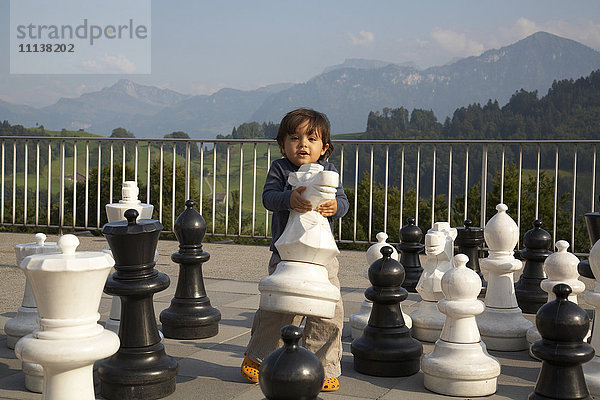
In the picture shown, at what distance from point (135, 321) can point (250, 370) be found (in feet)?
1.79

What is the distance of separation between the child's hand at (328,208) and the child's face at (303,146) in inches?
14.4

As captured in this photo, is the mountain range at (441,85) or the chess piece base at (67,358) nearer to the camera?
the chess piece base at (67,358)

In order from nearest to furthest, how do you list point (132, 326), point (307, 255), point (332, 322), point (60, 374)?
point (60, 374)
point (307, 255)
point (132, 326)
point (332, 322)

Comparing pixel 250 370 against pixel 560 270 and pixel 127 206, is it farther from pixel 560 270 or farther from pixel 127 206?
pixel 560 270

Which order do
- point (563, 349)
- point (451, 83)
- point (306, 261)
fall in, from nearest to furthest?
point (563, 349), point (306, 261), point (451, 83)

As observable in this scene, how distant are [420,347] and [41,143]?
7.84 metres

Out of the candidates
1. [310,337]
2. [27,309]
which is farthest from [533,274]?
[27,309]

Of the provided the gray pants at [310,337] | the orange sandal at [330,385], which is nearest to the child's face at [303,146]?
the gray pants at [310,337]

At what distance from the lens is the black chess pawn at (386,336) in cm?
297

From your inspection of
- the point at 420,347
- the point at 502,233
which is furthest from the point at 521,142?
the point at 420,347

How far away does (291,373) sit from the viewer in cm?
155

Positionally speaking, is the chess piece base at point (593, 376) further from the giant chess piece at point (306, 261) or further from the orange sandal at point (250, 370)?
the orange sandal at point (250, 370)

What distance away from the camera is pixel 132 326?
2.67 m

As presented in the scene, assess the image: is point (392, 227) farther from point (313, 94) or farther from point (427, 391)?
point (313, 94)
